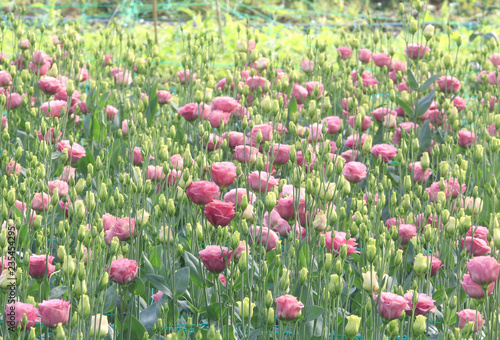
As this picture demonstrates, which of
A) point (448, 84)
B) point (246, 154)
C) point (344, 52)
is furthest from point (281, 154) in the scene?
point (344, 52)

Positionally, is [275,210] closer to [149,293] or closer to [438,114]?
[149,293]

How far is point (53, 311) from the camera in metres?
1.00

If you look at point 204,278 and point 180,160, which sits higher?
point 180,160

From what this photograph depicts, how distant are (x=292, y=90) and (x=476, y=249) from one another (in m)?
1.26

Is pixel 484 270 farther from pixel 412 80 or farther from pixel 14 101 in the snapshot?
pixel 14 101

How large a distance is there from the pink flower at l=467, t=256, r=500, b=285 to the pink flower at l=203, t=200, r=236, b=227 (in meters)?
0.42

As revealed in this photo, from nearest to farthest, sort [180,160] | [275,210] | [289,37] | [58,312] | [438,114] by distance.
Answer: [58,312] → [275,210] → [180,160] → [438,114] → [289,37]

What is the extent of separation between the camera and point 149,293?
1.36 m

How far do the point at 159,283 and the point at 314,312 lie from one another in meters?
0.29

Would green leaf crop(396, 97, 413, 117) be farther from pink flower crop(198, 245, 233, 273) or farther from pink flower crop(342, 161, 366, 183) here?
pink flower crop(198, 245, 233, 273)

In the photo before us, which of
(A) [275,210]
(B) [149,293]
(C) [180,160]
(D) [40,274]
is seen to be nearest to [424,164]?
(A) [275,210]

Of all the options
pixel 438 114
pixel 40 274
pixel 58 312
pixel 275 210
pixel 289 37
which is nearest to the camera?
pixel 58 312

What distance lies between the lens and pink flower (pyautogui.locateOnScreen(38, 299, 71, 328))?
1.00 m

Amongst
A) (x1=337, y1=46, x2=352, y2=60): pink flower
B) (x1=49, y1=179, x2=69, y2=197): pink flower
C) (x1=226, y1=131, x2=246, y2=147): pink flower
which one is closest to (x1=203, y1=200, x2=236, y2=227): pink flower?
(x1=49, y1=179, x2=69, y2=197): pink flower
